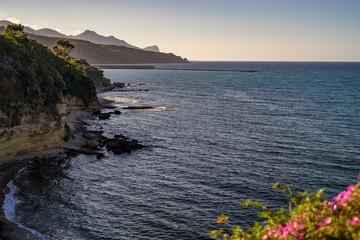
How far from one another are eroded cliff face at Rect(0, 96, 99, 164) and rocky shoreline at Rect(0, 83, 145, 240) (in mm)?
887

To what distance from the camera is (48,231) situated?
26.2 metres

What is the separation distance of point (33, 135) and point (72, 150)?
698 centimetres

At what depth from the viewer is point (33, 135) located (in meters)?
42.6

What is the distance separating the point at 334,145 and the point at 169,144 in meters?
26.8

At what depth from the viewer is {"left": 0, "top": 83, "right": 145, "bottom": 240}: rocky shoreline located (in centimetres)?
2545

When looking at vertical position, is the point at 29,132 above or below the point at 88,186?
above

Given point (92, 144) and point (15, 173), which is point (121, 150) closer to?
point (92, 144)

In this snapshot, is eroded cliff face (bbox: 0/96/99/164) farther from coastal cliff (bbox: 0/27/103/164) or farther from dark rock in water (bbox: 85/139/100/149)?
dark rock in water (bbox: 85/139/100/149)

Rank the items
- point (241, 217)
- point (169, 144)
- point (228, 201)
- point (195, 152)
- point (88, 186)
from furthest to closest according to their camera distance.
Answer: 1. point (169, 144)
2. point (195, 152)
3. point (88, 186)
4. point (228, 201)
5. point (241, 217)

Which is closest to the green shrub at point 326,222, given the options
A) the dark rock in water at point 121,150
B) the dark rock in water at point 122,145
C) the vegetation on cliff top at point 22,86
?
the vegetation on cliff top at point 22,86

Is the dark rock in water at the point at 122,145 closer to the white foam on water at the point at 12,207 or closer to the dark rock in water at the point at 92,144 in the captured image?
the dark rock in water at the point at 92,144

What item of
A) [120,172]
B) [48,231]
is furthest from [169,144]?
[48,231]

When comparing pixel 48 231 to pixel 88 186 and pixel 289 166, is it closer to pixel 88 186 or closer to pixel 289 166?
pixel 88 186

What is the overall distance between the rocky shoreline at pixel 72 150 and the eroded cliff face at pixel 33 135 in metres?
0.89
